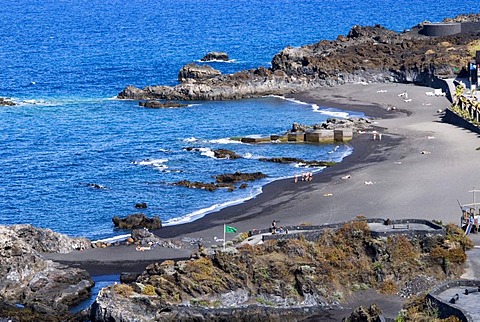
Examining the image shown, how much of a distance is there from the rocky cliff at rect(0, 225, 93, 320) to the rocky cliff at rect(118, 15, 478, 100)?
67.6 metres

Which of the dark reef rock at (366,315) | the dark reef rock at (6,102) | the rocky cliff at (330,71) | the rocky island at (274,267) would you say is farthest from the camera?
the dark reef rock at (6,102)

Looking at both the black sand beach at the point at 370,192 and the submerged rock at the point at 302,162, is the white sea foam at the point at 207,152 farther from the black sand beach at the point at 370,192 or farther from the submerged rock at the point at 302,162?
the black sand beach at the point at 370,192

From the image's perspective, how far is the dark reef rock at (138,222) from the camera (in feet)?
225

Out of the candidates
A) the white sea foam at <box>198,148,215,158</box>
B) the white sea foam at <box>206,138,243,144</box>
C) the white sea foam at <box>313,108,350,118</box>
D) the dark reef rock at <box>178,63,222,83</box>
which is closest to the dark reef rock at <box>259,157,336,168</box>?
the white sea foam at <box>198,148,215,158</box>

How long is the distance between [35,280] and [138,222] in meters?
14.2

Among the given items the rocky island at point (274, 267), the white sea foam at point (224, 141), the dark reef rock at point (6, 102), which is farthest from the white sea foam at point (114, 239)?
the dark reef rock at point (6, 102)

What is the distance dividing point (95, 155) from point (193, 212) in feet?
77.2

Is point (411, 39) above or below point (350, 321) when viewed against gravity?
above

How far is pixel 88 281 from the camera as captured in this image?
56.0 metres

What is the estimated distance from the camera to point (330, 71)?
13038 cm

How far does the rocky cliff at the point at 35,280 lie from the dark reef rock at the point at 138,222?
35.5 ft

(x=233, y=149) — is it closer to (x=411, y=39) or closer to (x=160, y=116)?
(x=160, y=116)

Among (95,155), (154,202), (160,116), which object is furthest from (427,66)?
(154,202)

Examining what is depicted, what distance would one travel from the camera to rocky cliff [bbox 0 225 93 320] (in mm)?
53312
